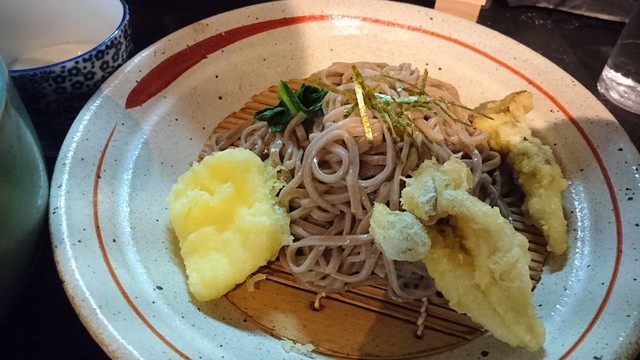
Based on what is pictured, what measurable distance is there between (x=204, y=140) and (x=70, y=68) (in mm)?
616

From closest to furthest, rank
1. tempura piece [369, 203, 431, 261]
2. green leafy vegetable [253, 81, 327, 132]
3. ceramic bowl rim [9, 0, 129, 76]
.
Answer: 1. tempura piece [369, 203, 431, 261]
2. ceramic bowl rim [9, 0, 129, 76]
3. green leafy vegetable [253, 81, 327, 132]

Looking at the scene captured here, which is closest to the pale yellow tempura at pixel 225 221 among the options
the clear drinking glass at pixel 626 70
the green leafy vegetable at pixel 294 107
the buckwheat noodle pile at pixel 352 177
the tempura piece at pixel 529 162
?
the buckwheat noodle pile at pixel 352 177

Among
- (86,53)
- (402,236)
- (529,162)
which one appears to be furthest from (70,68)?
(529,162)

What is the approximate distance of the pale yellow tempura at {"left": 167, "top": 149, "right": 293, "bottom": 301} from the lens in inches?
73.8

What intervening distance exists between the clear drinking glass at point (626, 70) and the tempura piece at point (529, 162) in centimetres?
101

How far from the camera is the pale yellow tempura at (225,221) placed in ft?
6.15

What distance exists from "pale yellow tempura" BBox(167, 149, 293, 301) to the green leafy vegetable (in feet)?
0.77

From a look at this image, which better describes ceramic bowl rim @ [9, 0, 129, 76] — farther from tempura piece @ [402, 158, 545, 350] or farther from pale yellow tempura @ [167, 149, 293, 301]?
tempura piece @ [402, 158, 545, 350]

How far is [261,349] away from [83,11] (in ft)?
5.41

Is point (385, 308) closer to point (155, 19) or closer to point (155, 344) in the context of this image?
point (155, 344)

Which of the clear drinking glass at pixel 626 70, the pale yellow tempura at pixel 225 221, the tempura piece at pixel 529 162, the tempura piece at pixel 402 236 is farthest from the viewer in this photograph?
the clear drinking glass at pixel 626 70

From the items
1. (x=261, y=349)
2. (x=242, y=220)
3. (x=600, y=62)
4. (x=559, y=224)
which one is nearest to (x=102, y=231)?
(x=242, y=220)

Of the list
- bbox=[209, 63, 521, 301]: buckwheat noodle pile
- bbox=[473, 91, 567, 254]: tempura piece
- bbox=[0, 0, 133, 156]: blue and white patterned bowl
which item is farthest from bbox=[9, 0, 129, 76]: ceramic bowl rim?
bbox=[473, 91, 567, 254]: tempura piece

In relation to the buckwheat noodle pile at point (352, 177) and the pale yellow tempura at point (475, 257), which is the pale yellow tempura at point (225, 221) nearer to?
the buckwheat noodle pile at point (352, 177)
